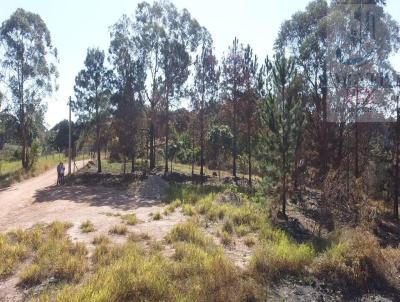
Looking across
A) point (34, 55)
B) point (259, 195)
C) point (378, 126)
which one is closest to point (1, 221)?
point (259, 195)

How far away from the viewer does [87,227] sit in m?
15.7

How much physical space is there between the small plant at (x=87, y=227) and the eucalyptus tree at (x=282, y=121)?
7890 millimetres

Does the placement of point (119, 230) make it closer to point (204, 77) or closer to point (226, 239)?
point (226, 239)

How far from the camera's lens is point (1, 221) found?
18.0m

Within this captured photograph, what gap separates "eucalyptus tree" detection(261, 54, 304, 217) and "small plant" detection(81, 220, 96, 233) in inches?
311

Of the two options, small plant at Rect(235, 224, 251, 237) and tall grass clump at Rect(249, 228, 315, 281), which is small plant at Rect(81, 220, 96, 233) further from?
tall grass clump at Rect(249, 228, 315, 281)

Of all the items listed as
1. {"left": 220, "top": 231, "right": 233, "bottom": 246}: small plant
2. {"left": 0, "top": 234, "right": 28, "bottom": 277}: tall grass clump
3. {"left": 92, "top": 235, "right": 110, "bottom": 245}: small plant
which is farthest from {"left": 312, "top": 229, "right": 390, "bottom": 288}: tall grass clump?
{"left": 0, "top": 234, "right": 28, "bottom": 277}: tall grass clump

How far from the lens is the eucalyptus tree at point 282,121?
18.8 meters

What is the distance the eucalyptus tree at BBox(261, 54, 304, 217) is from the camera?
18812mm

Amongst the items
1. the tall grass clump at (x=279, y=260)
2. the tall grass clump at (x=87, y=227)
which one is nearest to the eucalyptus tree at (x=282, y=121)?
the tall grass clump at (x=279, y=260)

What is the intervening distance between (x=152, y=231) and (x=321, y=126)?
15723 millimetres

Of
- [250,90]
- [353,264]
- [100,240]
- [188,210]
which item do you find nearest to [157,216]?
[188,210]

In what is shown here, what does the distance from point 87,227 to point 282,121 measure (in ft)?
29.7

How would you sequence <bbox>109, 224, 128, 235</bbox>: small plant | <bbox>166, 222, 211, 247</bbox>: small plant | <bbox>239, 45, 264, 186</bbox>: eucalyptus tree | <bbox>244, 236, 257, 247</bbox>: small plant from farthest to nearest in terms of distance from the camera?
<bbox>239, 45, 264, 186</bbox>: eucalyptus tree
<bbox>109, 224, 128, 235</bbox>: small plant
<bbox>244, 236, 257, 247</bbox>: small plant
<bbox>166, 222, 211, 247</bbox>: small plant
